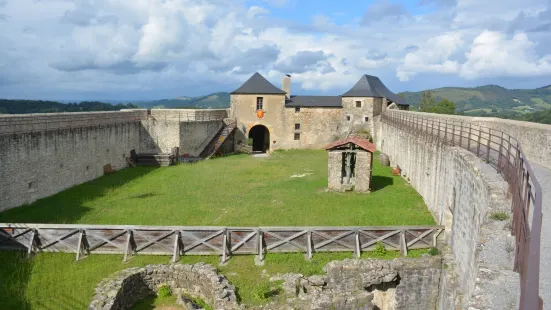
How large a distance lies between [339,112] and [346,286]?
Answer: 25627 millimetres

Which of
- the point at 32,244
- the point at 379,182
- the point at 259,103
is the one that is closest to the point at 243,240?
the point at 32,244

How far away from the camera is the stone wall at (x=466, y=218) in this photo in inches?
195

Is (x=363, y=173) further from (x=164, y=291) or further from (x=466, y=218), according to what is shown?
(x=164, y=291)

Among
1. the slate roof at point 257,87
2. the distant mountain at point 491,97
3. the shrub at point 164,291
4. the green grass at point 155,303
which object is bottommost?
the green grass at point 155,303

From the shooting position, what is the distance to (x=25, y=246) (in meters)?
12.1

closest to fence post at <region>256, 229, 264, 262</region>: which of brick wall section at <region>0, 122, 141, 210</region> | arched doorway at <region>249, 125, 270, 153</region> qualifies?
brick wall section at <region>0, 122, 141, 210</region>

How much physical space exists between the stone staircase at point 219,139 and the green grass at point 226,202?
18.7 feet

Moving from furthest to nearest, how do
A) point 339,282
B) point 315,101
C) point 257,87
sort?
point 315,101, point 257,87, point 339,282

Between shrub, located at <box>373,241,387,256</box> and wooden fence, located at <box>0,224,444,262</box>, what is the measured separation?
0.12m

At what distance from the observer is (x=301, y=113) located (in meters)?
34.8

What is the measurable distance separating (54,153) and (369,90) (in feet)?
80.3

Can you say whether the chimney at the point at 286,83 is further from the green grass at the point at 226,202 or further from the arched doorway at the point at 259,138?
the green grass at the point at 226,202

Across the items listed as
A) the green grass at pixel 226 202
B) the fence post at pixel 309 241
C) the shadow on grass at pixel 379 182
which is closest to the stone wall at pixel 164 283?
the fence post at pixel 309 241

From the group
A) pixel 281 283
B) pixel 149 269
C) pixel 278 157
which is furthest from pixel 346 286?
pixel 278 157
